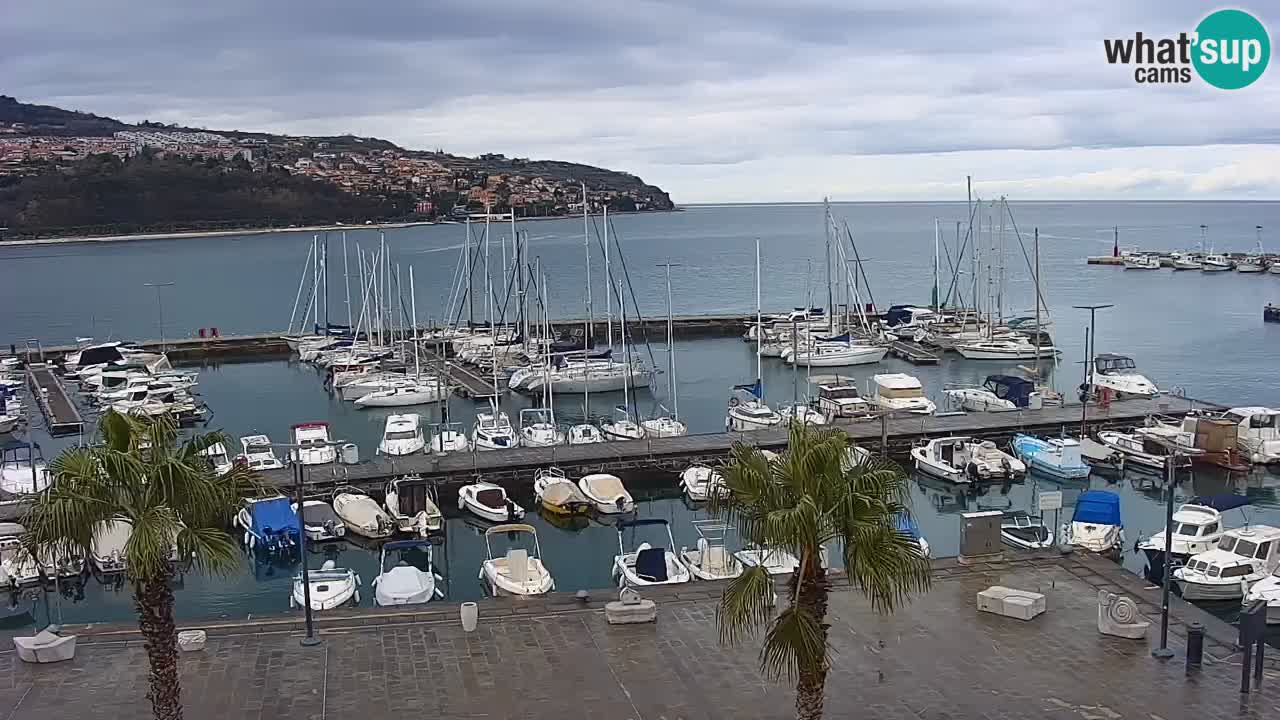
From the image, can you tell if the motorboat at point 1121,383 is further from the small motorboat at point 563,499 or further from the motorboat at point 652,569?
the motorboat at point 652,569

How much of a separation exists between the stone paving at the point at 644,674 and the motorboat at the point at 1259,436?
2126 centimetres

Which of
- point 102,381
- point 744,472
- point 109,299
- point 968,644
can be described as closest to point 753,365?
point 102,381

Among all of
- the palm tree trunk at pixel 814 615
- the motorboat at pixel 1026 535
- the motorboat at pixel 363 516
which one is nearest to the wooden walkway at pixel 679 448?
the motorboat at pixel 363 516

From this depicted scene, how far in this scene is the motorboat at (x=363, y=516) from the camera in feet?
89.8

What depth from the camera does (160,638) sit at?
984 cm

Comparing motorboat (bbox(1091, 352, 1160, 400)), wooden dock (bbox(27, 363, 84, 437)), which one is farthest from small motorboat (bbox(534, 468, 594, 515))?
motorboat (bbox(1091, 352, 1160, 400))

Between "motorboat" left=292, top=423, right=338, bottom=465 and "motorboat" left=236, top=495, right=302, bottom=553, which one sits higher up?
"motorboat" left=292, top=423, right=338, bottom=465

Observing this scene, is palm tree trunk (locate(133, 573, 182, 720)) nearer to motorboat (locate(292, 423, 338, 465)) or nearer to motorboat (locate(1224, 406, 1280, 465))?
motorboat (locate(292, 423, 338, 465))

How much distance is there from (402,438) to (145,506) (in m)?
25.8

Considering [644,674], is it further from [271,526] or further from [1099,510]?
[271,526]

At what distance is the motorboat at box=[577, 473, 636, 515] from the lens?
29688 mm

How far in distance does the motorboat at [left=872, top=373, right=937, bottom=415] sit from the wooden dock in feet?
94.2

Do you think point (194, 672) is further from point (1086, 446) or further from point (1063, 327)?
point (1063, 327)

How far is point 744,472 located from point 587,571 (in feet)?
58.4
